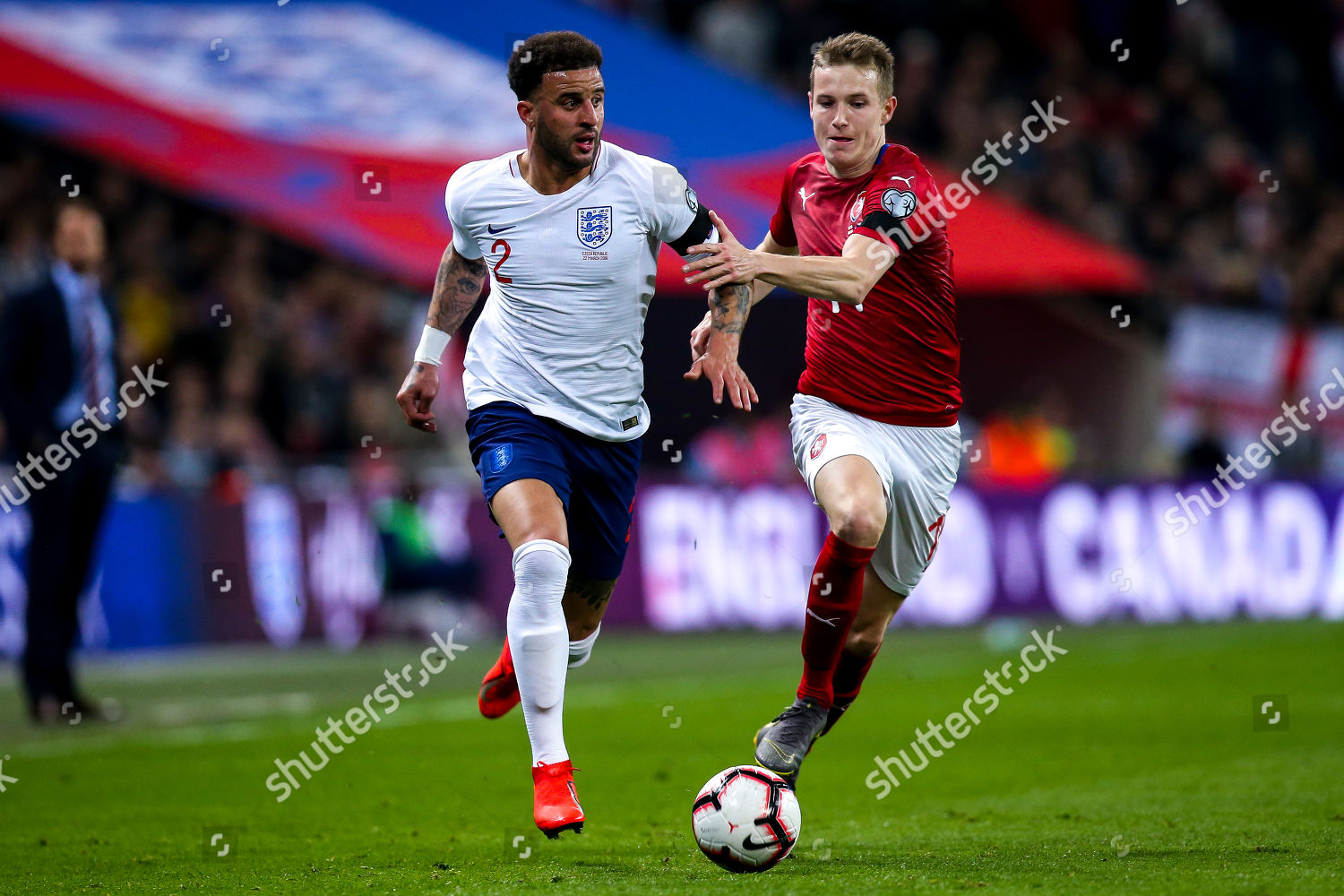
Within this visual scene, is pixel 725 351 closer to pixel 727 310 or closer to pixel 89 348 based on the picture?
pixel 727 310

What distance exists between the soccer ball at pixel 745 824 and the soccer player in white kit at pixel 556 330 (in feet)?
2.11

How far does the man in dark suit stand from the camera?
378 inches

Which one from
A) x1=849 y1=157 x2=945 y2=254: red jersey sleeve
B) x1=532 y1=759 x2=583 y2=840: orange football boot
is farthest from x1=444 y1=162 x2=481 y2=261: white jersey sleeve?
x1=532 y1=759 x2=583 y2=840: orange football boot

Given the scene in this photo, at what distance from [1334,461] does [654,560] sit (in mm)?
7250

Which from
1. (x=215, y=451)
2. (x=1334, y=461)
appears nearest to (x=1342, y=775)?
(x=215, y=451)

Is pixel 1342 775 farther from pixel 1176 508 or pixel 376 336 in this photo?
pixel 376 336

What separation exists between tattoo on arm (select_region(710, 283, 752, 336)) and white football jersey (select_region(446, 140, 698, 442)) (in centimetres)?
30

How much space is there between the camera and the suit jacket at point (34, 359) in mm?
9898

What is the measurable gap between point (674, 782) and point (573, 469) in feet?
7.08

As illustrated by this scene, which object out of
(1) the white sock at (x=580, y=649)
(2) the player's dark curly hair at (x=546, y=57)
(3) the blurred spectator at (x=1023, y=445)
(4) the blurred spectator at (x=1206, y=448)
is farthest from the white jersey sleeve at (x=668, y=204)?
(4) the blurred spectator at (x=1206, y=448)

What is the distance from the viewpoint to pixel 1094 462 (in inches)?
768

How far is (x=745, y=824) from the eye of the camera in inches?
205

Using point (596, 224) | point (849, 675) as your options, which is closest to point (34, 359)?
point (596, 224)

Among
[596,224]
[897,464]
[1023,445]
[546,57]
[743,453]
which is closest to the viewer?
[546,57]
